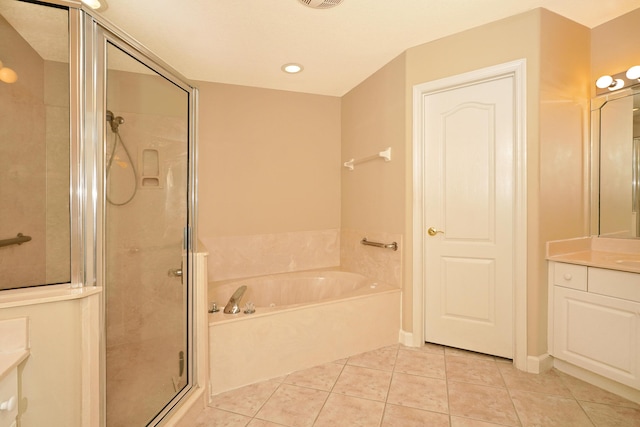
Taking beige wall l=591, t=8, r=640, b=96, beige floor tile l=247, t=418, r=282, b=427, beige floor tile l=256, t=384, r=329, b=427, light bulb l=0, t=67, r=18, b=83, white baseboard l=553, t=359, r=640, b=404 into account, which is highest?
beige wall l=591, t=8, r=640, b=96

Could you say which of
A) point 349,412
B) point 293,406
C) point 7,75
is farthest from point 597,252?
point 7,75

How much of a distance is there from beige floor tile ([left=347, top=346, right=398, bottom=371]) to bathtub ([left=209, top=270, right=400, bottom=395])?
5 centimetres

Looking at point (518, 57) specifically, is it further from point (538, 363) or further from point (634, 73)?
point (538, 363)

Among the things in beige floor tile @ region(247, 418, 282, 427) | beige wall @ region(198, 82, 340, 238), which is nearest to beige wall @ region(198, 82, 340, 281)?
beige wall @ region(198, 82, 340, 238)

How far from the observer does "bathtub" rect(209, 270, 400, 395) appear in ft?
5.87

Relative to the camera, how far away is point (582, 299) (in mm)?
1799

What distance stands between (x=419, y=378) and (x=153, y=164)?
6.77ft

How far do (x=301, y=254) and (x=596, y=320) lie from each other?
2300mm

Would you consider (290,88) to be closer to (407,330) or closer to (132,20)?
(132,20)

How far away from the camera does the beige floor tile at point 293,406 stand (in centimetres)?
155

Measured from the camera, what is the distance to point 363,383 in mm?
1855

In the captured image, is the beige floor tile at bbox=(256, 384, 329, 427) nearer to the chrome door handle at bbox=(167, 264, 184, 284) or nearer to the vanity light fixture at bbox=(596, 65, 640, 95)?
the chrome door handle at bbox=(167, 264, 184, 284)

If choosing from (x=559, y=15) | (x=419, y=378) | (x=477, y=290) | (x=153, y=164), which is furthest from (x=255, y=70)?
(x=419, y=378)

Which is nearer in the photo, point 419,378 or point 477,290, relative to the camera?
point 419,378
